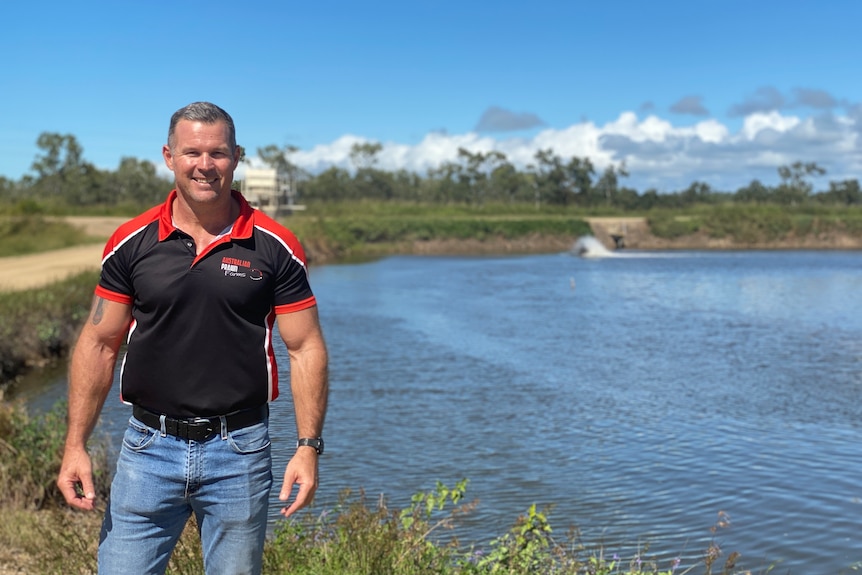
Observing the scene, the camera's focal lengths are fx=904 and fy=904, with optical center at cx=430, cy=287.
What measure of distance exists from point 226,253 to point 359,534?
2.46 metres

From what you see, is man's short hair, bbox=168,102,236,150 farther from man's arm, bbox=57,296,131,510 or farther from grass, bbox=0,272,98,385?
grass, bbox=0,272,98,385

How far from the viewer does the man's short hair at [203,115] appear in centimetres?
306

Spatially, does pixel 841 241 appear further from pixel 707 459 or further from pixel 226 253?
pixel 226 253

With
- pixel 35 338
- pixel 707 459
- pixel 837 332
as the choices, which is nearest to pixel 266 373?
pixel 707 459

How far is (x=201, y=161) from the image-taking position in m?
3.02

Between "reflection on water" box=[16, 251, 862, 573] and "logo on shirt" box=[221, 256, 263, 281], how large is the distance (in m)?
1.01

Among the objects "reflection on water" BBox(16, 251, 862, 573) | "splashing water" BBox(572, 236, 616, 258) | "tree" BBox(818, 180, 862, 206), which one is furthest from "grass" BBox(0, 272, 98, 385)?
"tree" BBox(818, 180, 862, 206)

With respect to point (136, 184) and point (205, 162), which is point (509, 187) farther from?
point (205, 162)

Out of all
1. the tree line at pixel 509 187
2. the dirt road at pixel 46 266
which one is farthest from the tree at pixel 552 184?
the dirt road at pixel 46 266

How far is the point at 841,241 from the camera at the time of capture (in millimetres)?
75812

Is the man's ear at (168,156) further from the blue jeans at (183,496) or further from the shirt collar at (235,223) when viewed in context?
the blue jeans at (183,496)

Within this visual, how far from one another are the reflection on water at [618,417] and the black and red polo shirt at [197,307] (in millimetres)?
865

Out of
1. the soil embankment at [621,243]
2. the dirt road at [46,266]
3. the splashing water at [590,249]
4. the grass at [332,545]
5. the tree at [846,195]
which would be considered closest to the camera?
the grass at [332,545]

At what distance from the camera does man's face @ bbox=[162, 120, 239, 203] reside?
3.02 metres
